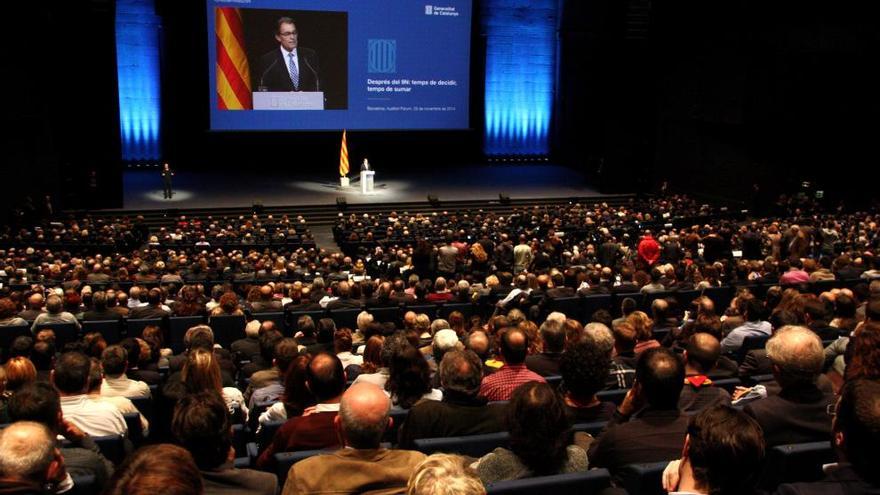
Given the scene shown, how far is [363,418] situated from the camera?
9.83 ft

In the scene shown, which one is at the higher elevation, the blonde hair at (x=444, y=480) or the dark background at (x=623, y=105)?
the dark background at (x=623, y=105)

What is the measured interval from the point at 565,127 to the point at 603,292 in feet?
69.2

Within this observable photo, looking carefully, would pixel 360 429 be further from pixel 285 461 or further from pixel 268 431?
pixel 268 431

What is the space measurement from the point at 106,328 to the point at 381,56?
19.1 meters

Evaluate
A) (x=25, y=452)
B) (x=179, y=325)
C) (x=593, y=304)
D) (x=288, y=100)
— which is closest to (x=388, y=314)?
(x=179, y=325)

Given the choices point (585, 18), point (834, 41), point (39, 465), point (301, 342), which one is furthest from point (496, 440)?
point (585, 18)

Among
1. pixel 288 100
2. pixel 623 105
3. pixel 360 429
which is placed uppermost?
pixel 623 105

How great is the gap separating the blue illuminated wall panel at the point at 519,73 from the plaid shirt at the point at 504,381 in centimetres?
2616

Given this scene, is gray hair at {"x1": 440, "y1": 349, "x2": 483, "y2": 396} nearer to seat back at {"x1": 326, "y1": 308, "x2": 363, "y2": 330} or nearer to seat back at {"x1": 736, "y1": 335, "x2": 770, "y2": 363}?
seat back at {"x1": 736, "y1": 335, "x2": 770, "y2": 363}

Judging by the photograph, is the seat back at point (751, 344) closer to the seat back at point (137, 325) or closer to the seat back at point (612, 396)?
the seat back at point (612, 396)

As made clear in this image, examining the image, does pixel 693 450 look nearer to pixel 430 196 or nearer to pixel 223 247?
pixel 223 247

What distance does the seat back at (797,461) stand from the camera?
3418 millimetres

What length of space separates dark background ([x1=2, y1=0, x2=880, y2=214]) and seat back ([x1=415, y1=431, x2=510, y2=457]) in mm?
19249

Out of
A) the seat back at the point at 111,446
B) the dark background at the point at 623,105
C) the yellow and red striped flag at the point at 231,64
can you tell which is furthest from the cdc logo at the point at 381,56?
the seat back at the point at 111,446
